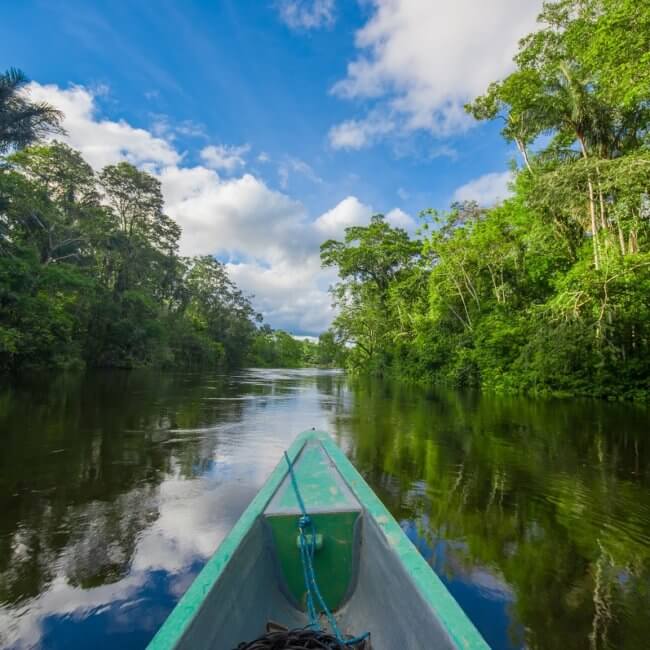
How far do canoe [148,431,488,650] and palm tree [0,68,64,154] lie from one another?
20694mm

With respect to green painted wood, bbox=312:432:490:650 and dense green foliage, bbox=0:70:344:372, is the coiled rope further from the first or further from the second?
dense green foliage, bbox=0:70:344:372

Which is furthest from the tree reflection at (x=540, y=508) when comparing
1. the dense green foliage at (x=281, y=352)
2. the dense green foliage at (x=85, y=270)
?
the dense green foliage at (x=281, y=352)

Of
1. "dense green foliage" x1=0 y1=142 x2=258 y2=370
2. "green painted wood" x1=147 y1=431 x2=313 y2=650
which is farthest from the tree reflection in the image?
"dense green foliage" x1=0 y1=142 x2=258 y2=370

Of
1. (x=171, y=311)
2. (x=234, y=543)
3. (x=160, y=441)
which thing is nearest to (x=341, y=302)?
(x=171, y=311)

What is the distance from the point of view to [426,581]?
163 centimetres

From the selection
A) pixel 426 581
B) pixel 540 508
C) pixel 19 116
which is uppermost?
pixel 19 116

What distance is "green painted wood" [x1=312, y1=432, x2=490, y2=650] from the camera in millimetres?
1317

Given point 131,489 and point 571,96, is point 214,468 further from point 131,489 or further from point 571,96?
point 571,96

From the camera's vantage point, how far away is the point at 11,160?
22.0 m

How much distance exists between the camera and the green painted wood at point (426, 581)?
1.32 metres

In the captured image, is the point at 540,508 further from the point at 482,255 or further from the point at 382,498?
the point at 482,255

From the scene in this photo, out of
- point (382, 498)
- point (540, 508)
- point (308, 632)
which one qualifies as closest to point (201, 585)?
point (308, 632)

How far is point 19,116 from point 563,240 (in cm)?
2384

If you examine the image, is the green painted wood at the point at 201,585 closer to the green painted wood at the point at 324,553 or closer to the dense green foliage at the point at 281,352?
the green painted wood at the point at 324,553
